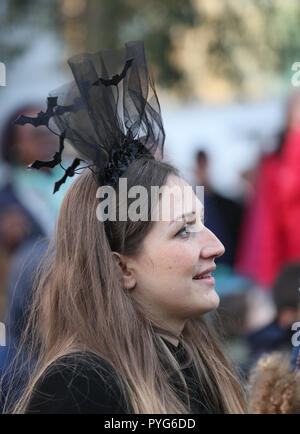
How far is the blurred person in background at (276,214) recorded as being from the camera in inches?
171

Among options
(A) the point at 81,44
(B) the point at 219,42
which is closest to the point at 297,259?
(B) the point at 219,42

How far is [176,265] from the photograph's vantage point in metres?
1.61

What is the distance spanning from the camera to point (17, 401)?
1.72 m

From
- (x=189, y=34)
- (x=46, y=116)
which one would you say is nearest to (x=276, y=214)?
(x=189, y=34)

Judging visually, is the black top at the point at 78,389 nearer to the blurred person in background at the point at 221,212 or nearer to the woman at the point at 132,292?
the woman at the point at 132,292

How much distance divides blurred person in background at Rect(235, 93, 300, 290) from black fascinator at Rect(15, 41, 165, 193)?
262 cm

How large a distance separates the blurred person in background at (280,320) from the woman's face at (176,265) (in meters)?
1.65

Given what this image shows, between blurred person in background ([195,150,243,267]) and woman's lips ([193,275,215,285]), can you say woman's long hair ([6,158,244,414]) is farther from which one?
blurred person in background ([195,150,243,267])

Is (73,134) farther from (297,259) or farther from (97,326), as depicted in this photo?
(297,259)

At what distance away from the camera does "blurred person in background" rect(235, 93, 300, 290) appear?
171 inches

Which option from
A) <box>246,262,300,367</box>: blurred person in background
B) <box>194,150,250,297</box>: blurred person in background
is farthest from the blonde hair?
<box>194,150,250,297</box>: blurred person in background

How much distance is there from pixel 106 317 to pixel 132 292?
0.09m

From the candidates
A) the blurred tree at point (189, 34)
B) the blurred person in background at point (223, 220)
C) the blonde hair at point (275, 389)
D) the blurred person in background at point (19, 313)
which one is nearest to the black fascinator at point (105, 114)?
the blurred person in background at point (19, 313)

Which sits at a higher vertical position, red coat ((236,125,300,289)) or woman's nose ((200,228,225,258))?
red coat ((236,125,300,289))
